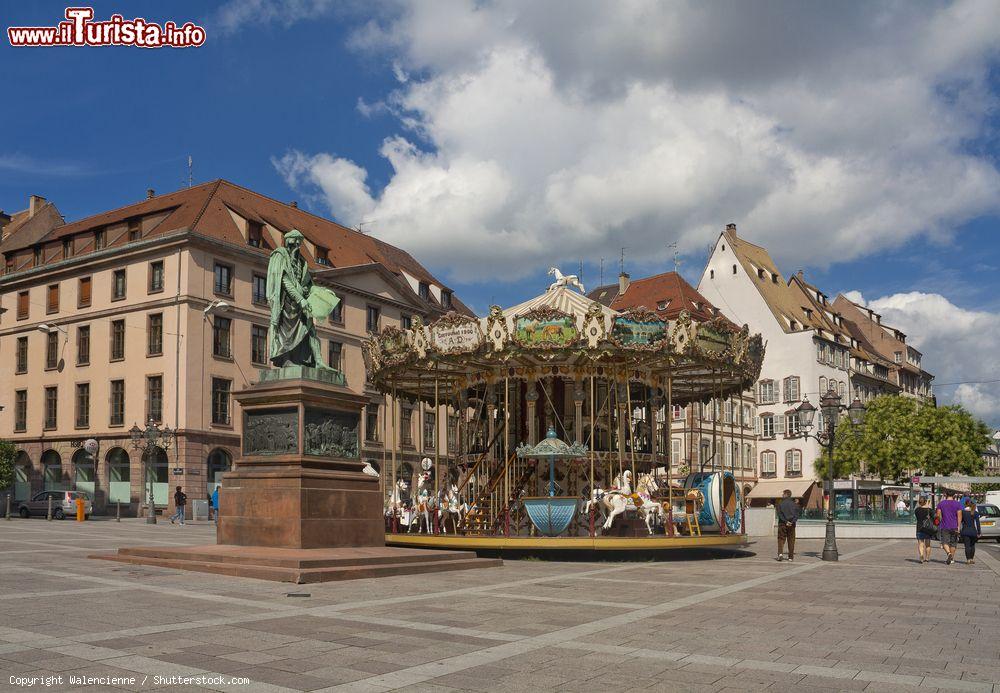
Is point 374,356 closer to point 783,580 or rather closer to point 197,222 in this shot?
point 783,580

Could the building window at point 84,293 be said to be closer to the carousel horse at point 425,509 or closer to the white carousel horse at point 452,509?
the carousel horse at point 425,509

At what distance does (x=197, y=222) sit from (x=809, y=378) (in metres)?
45.0

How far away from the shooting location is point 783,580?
707 inches

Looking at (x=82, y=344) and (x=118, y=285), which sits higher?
(x=118, y=285)

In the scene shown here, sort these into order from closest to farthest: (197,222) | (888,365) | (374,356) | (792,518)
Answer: (792,518)
(374,356)
(197,222)
(888,365)

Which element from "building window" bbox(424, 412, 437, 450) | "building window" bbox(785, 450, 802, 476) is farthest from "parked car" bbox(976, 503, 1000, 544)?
"building window" bbox(424, 412, 437, 450)

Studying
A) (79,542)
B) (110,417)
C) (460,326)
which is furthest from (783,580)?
(110,417)

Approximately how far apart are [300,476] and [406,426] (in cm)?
4683

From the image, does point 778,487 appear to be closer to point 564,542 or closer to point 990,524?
point 990,524

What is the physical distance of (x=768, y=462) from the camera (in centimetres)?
7225

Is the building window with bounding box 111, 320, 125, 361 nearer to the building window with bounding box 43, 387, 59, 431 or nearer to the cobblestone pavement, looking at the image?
the building window with bounding box 43, 387, 59, 431

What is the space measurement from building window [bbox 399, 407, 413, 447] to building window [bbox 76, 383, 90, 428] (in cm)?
1909

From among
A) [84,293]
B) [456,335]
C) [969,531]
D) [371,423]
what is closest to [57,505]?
[84,293]

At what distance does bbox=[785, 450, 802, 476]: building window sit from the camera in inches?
2778
